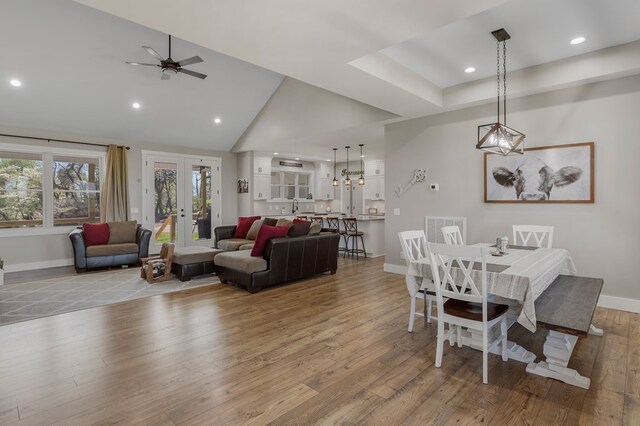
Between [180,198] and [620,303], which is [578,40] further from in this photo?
[180,198]

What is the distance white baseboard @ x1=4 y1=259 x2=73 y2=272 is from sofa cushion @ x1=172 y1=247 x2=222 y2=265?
118 inches

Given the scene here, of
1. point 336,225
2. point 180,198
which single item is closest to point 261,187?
point 180,198

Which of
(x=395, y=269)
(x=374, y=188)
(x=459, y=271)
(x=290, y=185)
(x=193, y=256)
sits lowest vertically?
(x=395, y=269)

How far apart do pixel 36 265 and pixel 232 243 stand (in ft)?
12.6

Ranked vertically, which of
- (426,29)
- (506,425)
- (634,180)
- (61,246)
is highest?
(426,29)

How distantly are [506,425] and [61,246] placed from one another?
26.5ft

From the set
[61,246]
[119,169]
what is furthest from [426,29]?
[61,246]

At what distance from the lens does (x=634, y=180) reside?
12.7 ft

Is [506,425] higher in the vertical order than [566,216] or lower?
lower

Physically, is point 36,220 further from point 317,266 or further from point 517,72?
point 517,72

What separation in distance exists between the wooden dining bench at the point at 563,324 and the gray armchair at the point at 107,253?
673 cm

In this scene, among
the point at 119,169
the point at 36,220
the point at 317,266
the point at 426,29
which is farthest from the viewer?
the point at 119,169

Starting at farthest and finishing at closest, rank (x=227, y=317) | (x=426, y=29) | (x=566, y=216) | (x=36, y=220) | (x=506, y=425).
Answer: (x=36, y=220) < (x=566, y=216) < (x=227, y=317) < (x=426, y=29) < (x=506, y=425)

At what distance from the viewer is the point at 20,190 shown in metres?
6.38
